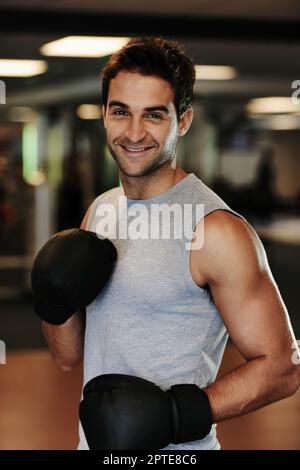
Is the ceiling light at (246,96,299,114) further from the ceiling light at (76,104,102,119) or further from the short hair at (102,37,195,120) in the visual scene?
the short hair at (102,37,195,120)

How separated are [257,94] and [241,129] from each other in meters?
1.15

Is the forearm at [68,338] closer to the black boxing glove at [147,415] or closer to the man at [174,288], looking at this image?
the man at [174,288]

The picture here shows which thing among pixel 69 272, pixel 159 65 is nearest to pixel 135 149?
pixel 159 65

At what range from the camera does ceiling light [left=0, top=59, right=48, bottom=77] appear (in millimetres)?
7305

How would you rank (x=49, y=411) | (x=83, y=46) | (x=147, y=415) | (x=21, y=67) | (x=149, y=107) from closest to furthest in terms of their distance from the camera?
(x=147, y=415), (x=149, y=107), (x=49, y=411), (x=83, y=46), (x=21, y=67)

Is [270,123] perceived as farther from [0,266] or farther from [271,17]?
[271,17]

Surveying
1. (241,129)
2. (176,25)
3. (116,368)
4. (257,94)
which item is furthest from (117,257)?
(241,129)

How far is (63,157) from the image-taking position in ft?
27.4

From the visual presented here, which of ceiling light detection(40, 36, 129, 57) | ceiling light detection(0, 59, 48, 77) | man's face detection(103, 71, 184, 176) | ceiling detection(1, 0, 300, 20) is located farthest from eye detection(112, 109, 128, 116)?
ceiling light detection(0, 59, 48, 77)

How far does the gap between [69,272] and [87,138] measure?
682cm

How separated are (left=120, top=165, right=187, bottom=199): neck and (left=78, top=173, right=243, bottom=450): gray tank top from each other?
0.08 ft

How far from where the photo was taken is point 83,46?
20.2 feet

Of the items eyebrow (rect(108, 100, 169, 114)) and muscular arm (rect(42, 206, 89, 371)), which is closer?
eyebrow (rect(108, 100, 169, 114))

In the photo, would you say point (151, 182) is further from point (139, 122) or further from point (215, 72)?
point (215, 72)
